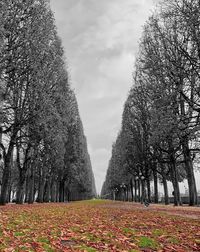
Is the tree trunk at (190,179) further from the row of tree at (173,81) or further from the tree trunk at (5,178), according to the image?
the tree trunk at (5,178)

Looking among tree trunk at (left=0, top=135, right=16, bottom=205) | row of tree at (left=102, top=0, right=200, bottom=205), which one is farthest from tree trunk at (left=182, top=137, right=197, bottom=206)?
tree trunk at (left=0, top=135, right=16, bottom=205)

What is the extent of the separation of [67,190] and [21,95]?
5743cm

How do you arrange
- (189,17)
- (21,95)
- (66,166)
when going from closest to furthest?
(189,17) → (21,95) → (66,166)

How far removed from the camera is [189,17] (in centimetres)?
2005

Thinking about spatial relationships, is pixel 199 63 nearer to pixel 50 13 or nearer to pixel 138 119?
pixel 50 13

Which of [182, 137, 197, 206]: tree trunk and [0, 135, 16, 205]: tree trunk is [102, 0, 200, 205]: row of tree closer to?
[182, 137, 197, 206]: tree trunk

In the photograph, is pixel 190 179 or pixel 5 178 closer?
pixel 5 178

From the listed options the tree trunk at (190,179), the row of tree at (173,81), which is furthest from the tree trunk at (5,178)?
the tree trunk at (190,179)

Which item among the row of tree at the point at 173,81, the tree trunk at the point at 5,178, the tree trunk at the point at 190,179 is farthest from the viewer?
the tree trunk at the point at 190,179

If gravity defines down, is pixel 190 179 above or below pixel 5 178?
above

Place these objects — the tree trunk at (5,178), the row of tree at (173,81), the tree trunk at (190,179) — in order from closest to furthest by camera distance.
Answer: the row of tree at (173,81) < the tree trunk at (5,178) < the tree trunk at (190,179)

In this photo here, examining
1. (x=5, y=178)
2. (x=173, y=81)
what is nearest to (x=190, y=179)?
(x=173, y=81)

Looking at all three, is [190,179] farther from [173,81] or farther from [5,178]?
[5,178]

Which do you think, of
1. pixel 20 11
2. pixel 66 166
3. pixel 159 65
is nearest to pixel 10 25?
pixel 20 11
